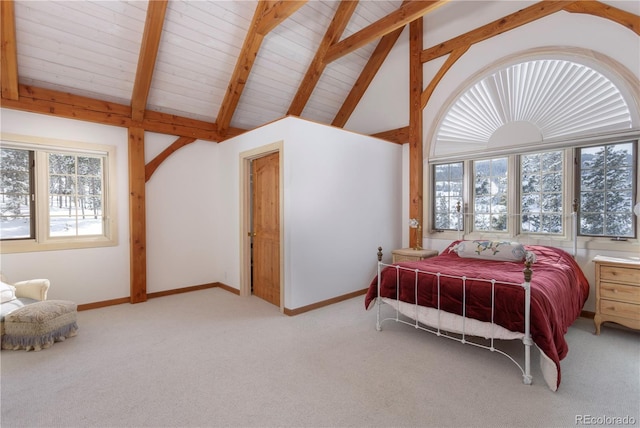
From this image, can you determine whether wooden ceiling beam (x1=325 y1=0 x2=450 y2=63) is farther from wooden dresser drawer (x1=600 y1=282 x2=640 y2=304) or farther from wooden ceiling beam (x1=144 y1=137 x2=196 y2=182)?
wooden dresser drawer (x1=600 y1=282 x2=640 y2=304)

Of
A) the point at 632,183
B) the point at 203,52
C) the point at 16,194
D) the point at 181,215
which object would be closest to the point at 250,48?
the point at 203,52

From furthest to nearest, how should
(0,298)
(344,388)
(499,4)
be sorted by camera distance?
(499,4) < (0,298) < (344,388)

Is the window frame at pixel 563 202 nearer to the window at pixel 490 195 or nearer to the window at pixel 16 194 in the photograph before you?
the window at pixel 490 195

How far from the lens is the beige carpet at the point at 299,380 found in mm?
1991

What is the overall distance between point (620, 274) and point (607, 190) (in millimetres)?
1075

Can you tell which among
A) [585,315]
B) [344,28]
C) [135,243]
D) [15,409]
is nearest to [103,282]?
[135,243]

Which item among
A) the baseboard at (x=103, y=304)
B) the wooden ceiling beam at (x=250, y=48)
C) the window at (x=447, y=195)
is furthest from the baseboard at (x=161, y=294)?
the window at (x=447, y=195)

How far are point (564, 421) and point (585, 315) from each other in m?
2.33

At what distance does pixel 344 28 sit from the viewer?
473 centimetres

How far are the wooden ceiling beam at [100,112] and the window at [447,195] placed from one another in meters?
3.64

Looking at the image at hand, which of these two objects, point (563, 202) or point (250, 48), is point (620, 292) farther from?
point (250, 48)

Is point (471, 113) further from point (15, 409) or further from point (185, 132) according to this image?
point (15, 409)

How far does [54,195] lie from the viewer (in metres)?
3.97

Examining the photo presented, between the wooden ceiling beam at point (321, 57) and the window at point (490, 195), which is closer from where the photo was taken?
the window at point (490, 195)
